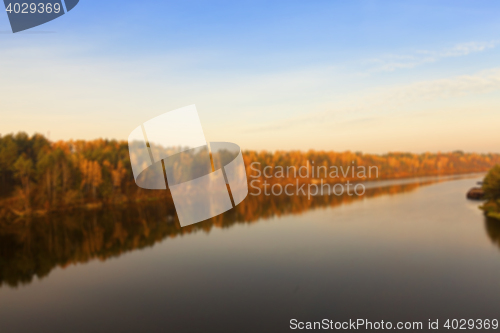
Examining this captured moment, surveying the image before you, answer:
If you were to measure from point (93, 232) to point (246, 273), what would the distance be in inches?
381

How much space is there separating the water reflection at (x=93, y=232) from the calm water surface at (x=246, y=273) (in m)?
0.08

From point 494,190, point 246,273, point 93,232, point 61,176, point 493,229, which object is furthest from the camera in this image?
point 61,176

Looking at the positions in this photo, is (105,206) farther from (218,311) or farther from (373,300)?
(373,300)

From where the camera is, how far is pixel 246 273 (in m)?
9.59

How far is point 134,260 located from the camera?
37.3 ft

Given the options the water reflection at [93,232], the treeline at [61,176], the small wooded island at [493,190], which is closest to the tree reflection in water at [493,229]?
the water reflection at [93,232]

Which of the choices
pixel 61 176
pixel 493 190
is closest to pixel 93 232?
pixel 61 176

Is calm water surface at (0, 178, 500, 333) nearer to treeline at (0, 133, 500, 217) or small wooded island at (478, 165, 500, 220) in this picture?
small wooded island at (478, 165, 500, 220)

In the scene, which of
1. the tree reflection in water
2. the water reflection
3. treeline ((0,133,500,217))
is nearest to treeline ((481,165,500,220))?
the tree reflection in water

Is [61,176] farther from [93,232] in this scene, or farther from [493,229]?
[493,229]

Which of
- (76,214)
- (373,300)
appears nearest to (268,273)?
(373,300)

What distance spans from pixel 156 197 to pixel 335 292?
22.3 metres

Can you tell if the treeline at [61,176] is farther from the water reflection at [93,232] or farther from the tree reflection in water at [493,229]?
the tree reflection in water at [493,229]

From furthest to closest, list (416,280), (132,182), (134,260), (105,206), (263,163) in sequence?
(263,163) < (132,182) < (105,206) < (134,260) < (416,280)
